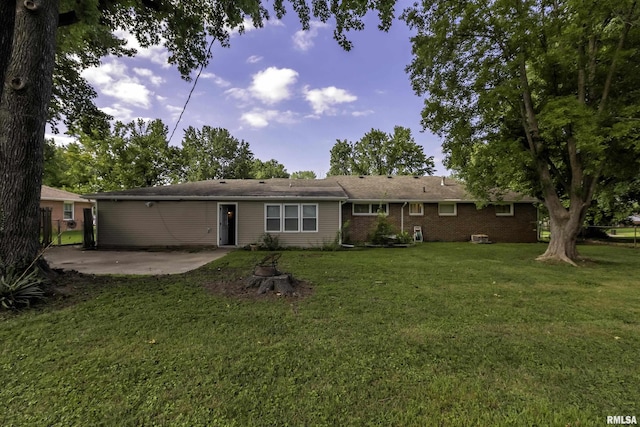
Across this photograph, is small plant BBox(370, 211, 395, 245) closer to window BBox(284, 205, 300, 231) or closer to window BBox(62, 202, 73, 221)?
window BBox(284, 205, 300, 231)

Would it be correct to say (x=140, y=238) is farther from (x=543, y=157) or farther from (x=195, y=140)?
(x=195, y=140)

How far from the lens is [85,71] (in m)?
12.6

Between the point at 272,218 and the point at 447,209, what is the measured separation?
9.80m

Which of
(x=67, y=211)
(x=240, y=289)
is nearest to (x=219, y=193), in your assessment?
(x=240, y=289)

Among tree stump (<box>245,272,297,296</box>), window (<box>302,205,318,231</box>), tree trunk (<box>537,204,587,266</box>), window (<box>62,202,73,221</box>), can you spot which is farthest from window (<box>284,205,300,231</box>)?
window (<box>62,202,73,221</box>)

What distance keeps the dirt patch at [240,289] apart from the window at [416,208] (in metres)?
11.5

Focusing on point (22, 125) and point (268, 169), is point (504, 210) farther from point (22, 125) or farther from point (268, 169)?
point (268, 169)

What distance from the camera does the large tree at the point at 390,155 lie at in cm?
3509

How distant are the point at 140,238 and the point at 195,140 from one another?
26.2 metres

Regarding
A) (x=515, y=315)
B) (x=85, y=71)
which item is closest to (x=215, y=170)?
(x=85, y=71)

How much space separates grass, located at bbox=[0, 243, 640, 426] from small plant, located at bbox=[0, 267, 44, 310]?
0.33 meters

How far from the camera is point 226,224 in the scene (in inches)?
574

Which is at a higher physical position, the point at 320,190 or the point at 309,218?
the point at 320,190

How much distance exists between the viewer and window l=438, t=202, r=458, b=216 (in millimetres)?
16422
